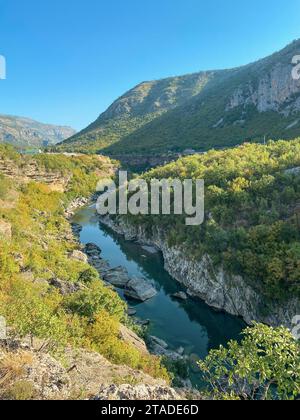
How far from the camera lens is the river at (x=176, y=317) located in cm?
3078

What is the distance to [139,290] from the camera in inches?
1540

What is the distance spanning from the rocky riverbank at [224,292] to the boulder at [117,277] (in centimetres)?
631

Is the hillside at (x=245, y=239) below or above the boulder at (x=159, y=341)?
above

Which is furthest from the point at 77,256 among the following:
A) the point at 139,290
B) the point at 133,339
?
the point at 133,339

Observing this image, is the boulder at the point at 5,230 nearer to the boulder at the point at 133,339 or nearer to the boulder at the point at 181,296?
the boulder at the point at 133,339

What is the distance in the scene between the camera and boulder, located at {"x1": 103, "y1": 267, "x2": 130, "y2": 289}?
41.5 m

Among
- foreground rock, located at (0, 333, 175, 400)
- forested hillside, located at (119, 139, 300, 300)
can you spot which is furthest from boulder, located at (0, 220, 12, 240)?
foreground rock, located at (0, 333, 175, 400)

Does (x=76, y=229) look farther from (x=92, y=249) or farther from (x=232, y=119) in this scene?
(x=232, y=119)

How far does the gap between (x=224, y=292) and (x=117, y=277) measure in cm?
1445

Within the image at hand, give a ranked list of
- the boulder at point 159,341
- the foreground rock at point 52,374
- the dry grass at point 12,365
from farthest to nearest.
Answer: the boulder at point 159,341 < the dry grass at point 12,365 < the foreground rock at point 52,374

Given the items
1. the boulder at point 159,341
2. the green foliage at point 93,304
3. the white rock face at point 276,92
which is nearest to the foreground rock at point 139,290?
the boulder at point 159,341

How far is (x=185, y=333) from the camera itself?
1264 inches

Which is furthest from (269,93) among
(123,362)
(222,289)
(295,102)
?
(123,362)

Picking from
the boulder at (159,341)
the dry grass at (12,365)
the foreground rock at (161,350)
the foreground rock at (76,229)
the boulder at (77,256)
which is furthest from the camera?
the foreground rock at (76,229)
